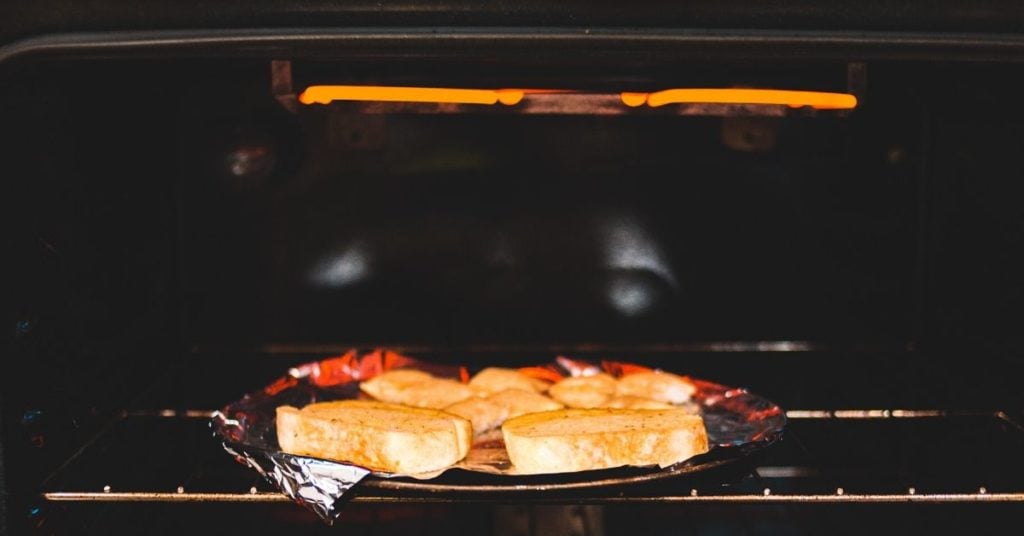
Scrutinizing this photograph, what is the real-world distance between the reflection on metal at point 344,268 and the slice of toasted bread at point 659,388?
468mm

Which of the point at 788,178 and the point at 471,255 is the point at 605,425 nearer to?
the point at 471,255

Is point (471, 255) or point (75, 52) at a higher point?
point (75, 52)

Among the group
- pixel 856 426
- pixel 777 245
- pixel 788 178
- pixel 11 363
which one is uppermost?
pixel 788 178

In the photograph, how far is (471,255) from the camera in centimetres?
141

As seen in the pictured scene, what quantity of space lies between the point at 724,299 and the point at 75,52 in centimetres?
103

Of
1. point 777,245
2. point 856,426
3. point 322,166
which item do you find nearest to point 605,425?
point 856,426

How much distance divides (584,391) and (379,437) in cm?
34

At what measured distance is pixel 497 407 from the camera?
1188mm

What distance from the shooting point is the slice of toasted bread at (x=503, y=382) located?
1265 millimetres

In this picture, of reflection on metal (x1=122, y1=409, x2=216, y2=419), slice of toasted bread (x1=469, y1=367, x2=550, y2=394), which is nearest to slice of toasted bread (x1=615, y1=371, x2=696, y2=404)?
slice of toasted bread (x1=469, y1=367, x2=550, y2=394)

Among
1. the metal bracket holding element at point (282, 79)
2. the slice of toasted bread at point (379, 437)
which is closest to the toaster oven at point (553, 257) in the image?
the metal bracket holding element at point (282, 79)

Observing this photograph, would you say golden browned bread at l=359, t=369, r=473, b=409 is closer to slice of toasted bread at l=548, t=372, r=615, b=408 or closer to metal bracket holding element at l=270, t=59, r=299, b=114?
slice of toasted bread at l=548, t=372, r=615, b=408

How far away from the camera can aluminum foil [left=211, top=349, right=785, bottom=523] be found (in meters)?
0.95

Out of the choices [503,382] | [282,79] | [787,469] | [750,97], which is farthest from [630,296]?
[282,79]
